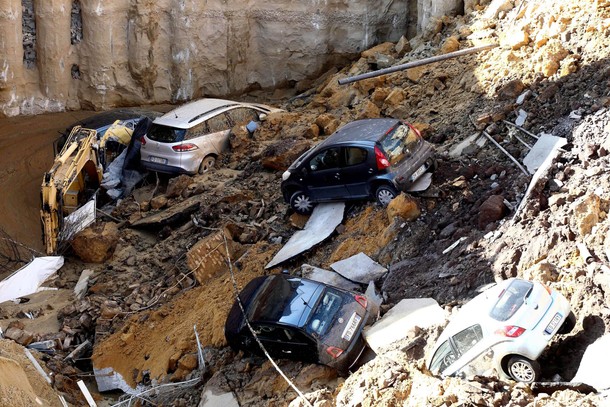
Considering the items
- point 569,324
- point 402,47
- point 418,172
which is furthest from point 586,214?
point 402,47

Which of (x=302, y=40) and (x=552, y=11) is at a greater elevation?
(x=552, y=11)

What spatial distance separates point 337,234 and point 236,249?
2.11 meters

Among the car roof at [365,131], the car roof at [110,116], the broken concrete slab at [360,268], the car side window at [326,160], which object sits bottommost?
the car roof at [110,116]

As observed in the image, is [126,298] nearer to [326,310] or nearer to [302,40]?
[326,310]

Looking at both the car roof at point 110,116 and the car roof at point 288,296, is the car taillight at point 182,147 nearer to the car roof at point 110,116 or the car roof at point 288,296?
the car roof at point 110,116

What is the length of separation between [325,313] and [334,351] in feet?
2.07

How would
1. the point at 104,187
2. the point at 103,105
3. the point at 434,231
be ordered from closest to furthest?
1. the point at 434,231
2. the point at 104,187
3. the point at 103,105

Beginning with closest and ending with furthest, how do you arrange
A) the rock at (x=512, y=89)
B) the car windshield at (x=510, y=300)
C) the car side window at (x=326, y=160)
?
the car windshield at (x=510, y=300), the car side window at (x=326, y=160), the rock at (x=512, y=89)

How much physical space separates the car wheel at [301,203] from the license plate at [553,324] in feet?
21.5

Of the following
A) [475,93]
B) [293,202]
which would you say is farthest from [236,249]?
[475,93]

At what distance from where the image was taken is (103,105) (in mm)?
21562

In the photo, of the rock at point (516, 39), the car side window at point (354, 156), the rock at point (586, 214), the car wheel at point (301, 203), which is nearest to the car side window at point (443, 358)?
the rock at point (586, 214)

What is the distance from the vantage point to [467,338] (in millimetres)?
9172

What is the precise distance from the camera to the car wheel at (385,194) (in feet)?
44.7
